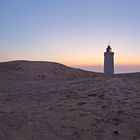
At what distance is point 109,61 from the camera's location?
2216 centimetres

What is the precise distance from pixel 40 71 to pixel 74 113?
1637 cm

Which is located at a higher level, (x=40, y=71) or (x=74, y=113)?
(x=40, y=71)

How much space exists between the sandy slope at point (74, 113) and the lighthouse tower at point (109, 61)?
7.68 meters

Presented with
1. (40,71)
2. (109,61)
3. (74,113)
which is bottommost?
(74,113)

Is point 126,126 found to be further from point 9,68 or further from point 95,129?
point 9,68

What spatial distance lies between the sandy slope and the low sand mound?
9.62 m

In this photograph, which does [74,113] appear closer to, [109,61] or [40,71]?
[109,61]

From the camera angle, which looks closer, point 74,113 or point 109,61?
point 74,113

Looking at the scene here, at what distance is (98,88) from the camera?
13242mm

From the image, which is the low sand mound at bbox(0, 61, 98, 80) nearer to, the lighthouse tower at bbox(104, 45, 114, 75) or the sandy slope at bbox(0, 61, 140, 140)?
the lighthouse tower at bbox(104, 45, 114, 75)

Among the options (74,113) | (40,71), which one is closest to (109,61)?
(40,71)

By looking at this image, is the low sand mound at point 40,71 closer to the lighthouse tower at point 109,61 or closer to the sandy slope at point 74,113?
the lighthouse tower at point 109,61

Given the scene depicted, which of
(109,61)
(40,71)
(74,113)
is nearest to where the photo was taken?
(74,113)

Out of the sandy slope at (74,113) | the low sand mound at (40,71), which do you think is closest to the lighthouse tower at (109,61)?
the low sand mound at (40,71)
